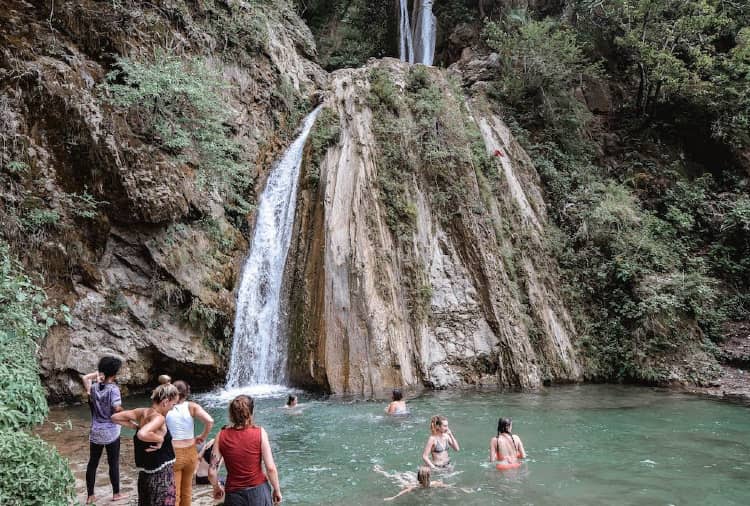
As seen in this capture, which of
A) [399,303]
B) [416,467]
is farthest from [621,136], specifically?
[416,467]

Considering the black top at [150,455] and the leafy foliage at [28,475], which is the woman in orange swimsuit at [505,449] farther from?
the leafy foliage at [28,475]

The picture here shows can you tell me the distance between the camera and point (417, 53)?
28641 mm

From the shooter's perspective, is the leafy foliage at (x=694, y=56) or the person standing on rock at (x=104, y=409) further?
the leafy foliage at (x=694, y=56)

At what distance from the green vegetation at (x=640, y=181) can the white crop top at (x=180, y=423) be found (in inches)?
531

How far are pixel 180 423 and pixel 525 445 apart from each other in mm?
6541

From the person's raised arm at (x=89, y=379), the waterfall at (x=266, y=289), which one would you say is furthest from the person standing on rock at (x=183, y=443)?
the waterfall at (x=266, y=289)

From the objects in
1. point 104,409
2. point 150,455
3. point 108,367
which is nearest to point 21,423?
point 104,409

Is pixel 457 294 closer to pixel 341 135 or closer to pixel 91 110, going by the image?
pixel 341 135

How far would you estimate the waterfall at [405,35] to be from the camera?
28.5m

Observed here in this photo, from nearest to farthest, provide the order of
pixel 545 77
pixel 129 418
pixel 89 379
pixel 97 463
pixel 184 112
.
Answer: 1. pixel 129 418
2. pixel 97 463
3. pixel 89 379
4. pixel 184 112
5. pixel 545 77

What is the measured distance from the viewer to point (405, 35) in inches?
1143

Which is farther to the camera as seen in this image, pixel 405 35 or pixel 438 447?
pixel 405 35

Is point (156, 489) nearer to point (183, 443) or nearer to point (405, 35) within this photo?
point (183, 443)

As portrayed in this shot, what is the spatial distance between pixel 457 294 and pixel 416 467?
292 inches
